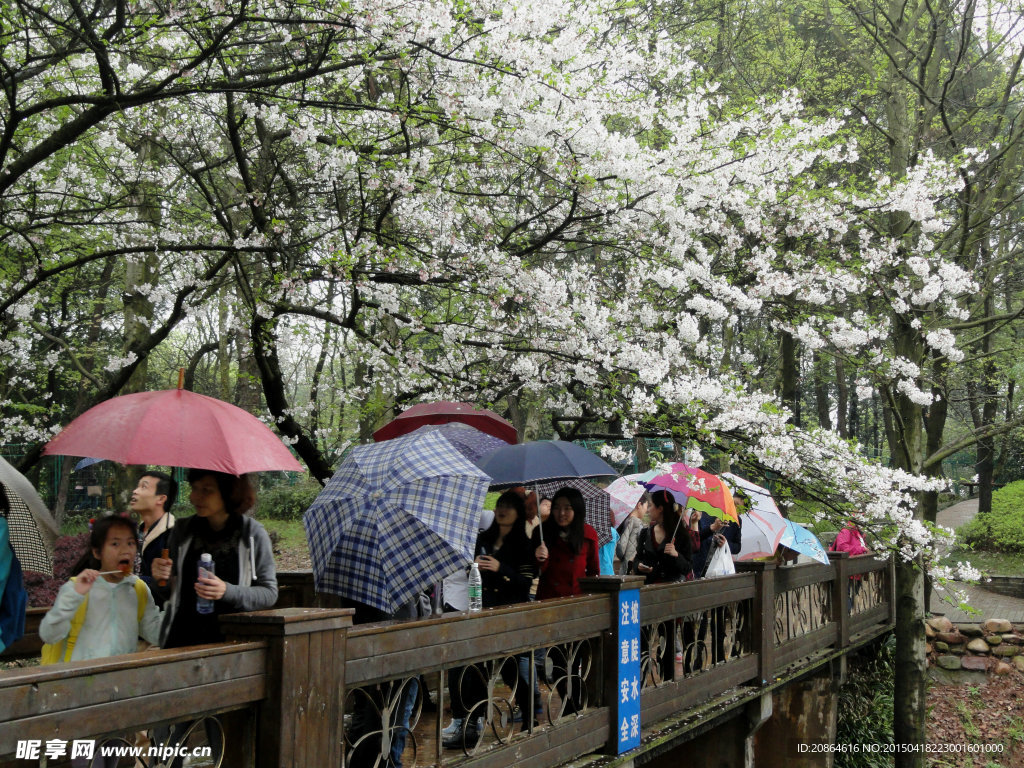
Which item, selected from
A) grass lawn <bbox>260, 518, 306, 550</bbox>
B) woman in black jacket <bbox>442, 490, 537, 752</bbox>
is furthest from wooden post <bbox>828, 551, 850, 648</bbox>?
grass lawn <bbox>260, 518, 306, 550</bbox>

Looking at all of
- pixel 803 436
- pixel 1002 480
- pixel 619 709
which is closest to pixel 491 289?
pixel 803 436

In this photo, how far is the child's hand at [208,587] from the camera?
3.54m

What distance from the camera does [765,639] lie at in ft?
28.5

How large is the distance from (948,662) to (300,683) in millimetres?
15449

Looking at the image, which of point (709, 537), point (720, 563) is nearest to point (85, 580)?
point (720, 563)

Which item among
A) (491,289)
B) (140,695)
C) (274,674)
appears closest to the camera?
(140,695)

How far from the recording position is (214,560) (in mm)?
3789

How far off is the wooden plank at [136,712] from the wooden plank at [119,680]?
0.02m

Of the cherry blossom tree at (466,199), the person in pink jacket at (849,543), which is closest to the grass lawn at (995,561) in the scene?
the person in pink jacket at (849,543)

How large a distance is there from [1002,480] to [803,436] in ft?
86.9

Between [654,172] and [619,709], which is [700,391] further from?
[619,709]

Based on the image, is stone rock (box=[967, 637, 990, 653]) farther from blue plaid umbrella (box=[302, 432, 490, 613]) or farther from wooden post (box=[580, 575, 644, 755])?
blue plaid umbrella (box=[302, 432, 490, 613])

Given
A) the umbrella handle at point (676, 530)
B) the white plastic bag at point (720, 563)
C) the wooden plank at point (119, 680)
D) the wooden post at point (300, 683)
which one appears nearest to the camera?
the wooden plank at point (119, 680)

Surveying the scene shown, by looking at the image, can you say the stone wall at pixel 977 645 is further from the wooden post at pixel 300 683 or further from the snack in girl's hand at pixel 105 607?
the snack in girl's hand at pixel 105 607
